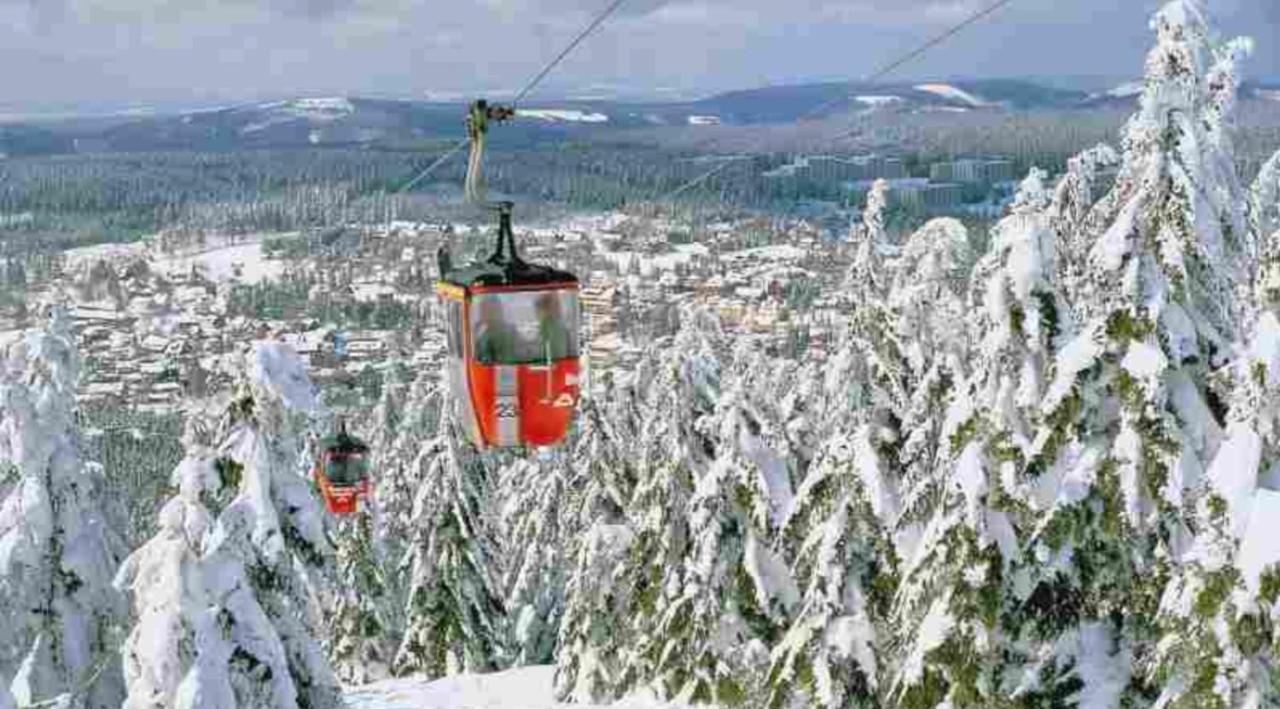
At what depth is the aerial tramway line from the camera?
679 inches

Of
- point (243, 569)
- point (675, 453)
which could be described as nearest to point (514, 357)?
point (243, 569)


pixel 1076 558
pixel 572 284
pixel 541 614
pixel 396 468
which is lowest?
pixel 541 614

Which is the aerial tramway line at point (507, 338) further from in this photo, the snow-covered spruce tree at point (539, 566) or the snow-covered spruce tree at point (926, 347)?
the snow-covered spruce tree at point (539, 566)

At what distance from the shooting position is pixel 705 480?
21.8m

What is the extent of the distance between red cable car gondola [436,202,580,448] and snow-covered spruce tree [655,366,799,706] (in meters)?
3.31

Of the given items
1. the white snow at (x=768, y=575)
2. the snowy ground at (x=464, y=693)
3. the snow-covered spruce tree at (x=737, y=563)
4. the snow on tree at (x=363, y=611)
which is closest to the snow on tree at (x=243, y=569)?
the snow-covered spruce tree at (x=737, y=563)

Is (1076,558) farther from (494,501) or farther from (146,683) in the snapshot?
(494,501)

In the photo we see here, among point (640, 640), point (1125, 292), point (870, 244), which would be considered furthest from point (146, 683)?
point (640, 640)

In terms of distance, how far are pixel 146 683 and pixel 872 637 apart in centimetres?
802

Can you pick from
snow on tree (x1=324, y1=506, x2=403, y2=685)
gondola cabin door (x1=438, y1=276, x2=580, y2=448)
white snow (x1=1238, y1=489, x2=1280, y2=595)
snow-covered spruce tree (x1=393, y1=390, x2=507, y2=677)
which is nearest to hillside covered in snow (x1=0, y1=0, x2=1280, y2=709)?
white snow (x1=1238, y1=489, x2=1280, y2=595)

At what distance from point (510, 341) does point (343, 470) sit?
13.4m

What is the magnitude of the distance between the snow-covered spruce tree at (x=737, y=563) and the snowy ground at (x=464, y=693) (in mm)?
6724

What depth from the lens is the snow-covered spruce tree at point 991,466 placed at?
1319 cm

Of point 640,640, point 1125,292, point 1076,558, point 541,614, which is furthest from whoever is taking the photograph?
point 541,614
